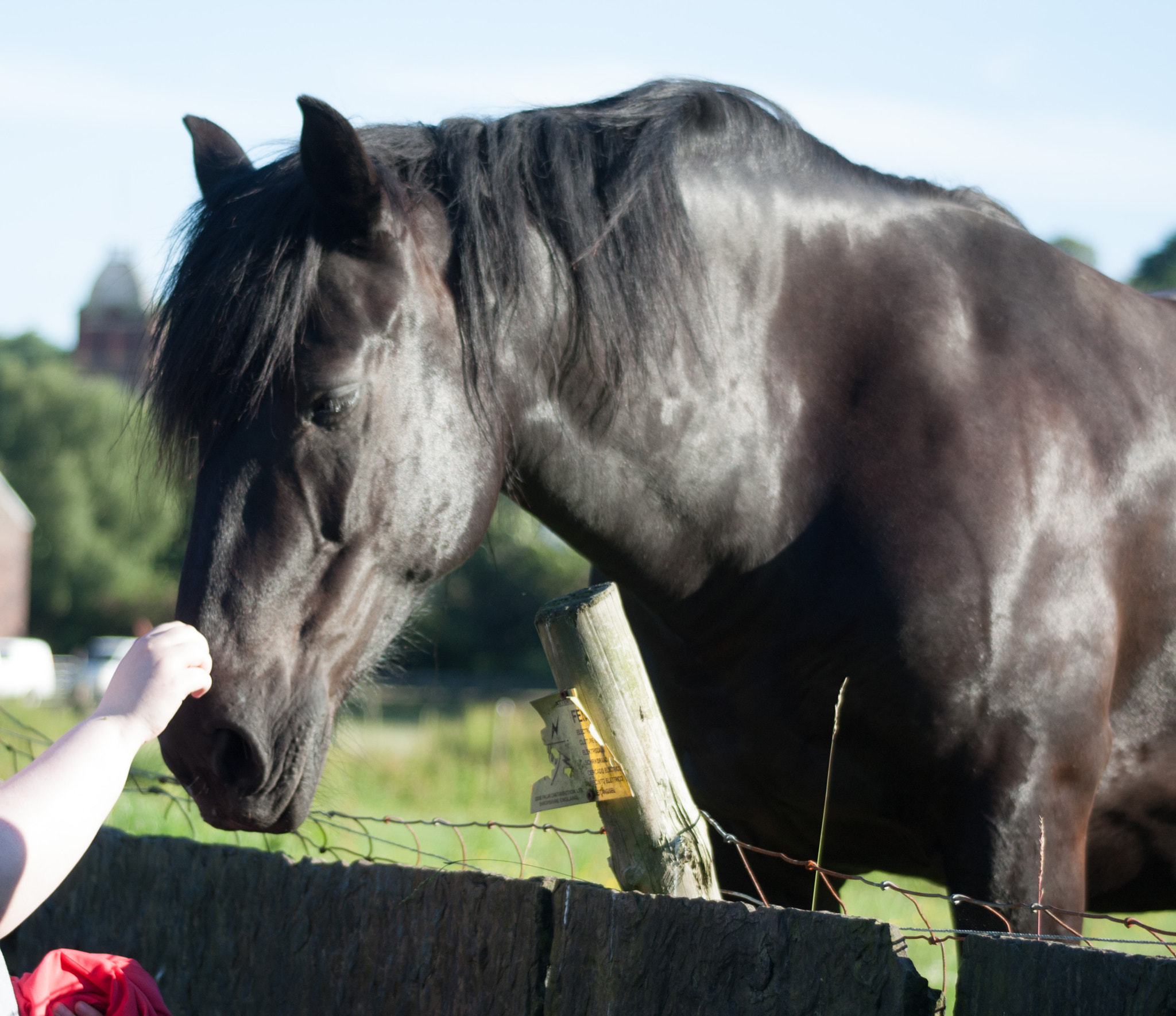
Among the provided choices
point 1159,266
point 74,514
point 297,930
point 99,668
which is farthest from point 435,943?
point 74,514

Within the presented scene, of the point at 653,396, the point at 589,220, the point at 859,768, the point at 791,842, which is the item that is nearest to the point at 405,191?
the point at 589,220

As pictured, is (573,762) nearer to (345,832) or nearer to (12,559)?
(345,832)

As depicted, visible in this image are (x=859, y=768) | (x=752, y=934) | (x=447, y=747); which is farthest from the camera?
(x=447, y=747)

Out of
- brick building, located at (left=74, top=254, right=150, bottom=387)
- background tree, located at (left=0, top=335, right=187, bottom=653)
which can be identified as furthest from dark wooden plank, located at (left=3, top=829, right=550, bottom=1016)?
brick building, located at (left=74, top=254, right=150, bottom=387)

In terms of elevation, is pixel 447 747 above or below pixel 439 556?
below

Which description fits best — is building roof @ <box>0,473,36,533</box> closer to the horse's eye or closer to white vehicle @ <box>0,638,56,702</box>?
white vehicle @ <box>0,638,56,702</box>

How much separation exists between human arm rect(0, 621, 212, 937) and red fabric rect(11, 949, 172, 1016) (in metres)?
0.30

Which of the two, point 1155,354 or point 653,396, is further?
point 1155,354

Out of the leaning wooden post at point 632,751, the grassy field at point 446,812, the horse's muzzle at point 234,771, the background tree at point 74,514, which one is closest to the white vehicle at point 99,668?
the background tree at point 74,514

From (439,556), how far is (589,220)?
0.79 meters

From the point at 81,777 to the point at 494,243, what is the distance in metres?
1.32

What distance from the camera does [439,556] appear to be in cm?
238

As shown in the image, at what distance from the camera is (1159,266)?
27656 millimetres

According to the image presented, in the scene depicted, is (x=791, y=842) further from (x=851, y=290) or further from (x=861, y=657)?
(x=851, y=290)
